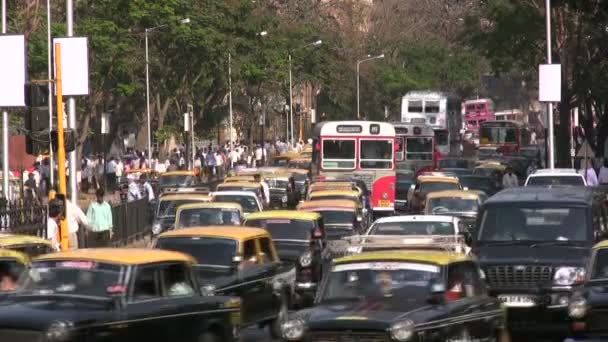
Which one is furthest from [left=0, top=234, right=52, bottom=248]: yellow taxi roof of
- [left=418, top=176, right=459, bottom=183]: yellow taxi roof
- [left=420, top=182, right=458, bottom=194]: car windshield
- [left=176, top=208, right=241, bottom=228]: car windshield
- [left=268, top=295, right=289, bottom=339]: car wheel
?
[left=418, top=176, right=459, bottom=183]: yellow taxi roof

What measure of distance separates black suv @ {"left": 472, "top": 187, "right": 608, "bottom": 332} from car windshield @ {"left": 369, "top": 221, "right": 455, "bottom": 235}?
7.69ft

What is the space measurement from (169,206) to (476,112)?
9389 centimetres

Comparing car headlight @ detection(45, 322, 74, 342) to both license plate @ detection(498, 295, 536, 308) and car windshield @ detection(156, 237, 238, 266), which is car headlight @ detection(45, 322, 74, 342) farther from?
license plate @ detection(498, 295, 536, 308)

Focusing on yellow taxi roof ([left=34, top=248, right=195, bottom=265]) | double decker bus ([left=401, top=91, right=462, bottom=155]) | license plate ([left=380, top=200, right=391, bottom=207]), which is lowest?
license plate ([left=380, top=200, right=391, bottom=207])

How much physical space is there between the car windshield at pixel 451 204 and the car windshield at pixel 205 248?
12.7 meters

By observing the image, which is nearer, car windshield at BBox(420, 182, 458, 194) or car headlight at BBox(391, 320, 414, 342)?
car headlight at BBox(391, 320, 414, 342)

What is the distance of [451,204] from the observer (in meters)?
31.6

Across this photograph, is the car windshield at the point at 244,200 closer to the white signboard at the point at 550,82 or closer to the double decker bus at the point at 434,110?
the white signboard at the point at 550,82

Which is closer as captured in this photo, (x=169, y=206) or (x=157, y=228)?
(x=157, y=228)

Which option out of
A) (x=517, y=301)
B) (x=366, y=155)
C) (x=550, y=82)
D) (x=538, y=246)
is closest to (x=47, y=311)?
(x=517, y=301)

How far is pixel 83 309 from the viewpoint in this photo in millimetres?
13492

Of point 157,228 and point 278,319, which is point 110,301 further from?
point 157,228

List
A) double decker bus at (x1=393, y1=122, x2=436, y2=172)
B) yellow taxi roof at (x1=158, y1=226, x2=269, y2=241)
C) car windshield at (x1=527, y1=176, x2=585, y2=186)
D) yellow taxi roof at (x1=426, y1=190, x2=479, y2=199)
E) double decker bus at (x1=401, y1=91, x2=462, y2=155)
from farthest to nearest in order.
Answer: double decker bus at (x1=401, y1=91, x2=462, y2=155), double decker bus at (x1=393, y1=122, x2=436, y2=172), car windshield at (x1=527, y1=176, x2=585, y2=186), yellow taxi roof at (x1=426, y1=190, x2=479, y2=199), yellow taxi roof at (x1=158, y1=226, x2=269, y2=241)

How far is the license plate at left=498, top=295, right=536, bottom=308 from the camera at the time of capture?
59.7 feet
